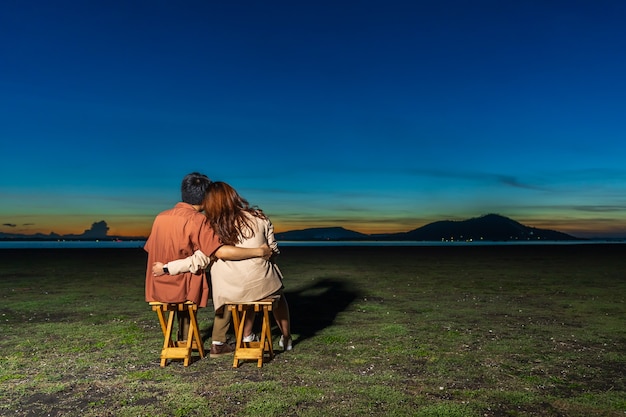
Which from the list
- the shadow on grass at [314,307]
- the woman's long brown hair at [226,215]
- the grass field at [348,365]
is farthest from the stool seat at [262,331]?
the shadow on grass at [314,307]

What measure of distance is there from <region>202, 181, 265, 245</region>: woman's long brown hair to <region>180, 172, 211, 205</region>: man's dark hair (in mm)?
87

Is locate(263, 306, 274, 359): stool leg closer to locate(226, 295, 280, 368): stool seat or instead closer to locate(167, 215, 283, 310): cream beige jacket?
locate(226, 295, 280, 368): stool seat

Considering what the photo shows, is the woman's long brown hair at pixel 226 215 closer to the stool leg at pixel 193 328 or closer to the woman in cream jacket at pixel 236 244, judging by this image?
the woman in cream jacket at pixel 236 244

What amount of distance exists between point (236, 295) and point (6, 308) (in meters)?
8.71

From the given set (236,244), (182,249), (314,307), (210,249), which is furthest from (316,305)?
(182,249)

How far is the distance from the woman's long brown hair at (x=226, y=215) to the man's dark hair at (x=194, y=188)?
0.09 m

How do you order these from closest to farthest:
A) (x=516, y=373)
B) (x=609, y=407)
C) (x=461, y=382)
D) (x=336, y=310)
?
1. (x=609, y=407)
2. (x=461, y=382)
3. (x=516, y=373)
4. (x=336, y=310)

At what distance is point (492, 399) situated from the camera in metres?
5.53

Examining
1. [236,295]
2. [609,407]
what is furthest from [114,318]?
[609,407]

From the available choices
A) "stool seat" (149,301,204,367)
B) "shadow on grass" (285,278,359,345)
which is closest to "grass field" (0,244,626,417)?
"shadow on grass" (285,278,359,345)

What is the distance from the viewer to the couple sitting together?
642 centimetres

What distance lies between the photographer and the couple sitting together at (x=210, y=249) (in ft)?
21.1

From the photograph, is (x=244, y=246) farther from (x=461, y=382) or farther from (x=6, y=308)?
(x=6, y=308)

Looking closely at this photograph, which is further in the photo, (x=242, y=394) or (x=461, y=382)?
(x=461, y=382)
